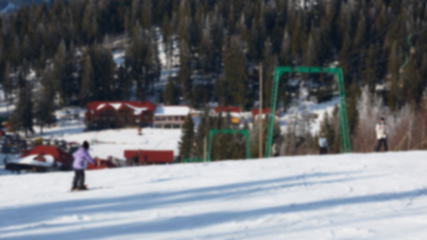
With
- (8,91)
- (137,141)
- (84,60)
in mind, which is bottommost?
(137,141)

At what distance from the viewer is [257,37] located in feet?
292

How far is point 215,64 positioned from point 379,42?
112 feet

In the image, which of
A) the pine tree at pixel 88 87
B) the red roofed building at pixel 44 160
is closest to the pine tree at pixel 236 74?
the pine tree at pixel 88 87

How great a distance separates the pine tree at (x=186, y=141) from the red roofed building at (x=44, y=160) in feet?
45.6

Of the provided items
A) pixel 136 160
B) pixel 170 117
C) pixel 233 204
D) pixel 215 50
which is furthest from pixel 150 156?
pixel 215 50

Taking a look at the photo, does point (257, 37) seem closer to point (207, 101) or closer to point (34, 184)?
point (207, 101)

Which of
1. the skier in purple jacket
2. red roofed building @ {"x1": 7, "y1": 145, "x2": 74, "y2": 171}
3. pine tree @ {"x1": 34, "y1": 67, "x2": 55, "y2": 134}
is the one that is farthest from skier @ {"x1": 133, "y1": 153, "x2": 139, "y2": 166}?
the skier in purple jacket

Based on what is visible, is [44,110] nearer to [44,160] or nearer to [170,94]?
[170,94]

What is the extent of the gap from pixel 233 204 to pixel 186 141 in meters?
46.4

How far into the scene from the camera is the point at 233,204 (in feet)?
26.8

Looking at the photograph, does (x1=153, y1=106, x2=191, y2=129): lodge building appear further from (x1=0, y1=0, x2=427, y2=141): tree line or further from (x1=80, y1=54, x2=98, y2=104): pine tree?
(x1=80, y1=54, x2=98, y2=104): pine tree

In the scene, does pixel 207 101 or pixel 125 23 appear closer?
pixel 207 101

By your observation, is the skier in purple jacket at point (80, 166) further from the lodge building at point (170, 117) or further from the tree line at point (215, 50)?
the lodge building at point (170, 117)

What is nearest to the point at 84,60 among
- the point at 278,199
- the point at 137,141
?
the point at 137,141
